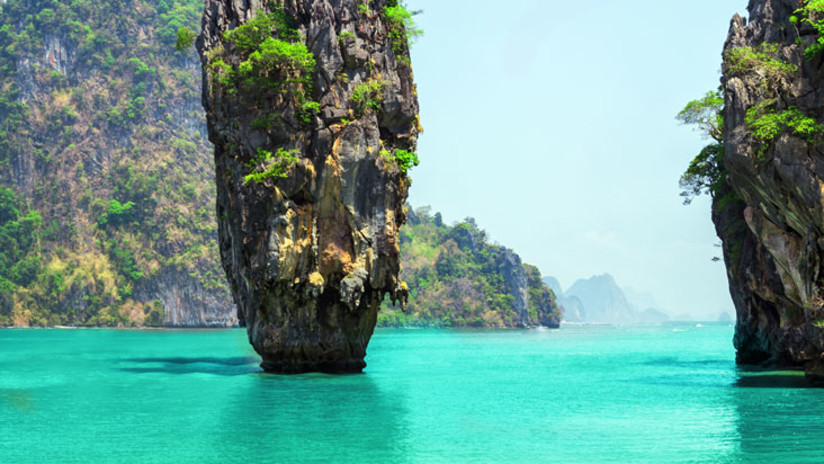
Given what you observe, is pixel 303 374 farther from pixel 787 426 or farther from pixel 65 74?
pixel 65 74

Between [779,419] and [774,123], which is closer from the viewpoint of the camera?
[779,419]

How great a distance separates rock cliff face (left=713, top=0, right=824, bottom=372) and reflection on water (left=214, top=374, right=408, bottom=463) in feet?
51.5

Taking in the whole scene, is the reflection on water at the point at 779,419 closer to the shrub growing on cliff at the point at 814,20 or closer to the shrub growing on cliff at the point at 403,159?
the shrub growing on cliff at the point at 814,20

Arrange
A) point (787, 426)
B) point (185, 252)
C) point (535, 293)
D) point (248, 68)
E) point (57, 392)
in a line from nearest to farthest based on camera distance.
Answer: point (787, 426), point (57, 392), point (248, 68), point (185, 252), point (535, 293)

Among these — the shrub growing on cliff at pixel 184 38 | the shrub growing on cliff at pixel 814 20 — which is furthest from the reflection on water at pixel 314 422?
the shrub growing on cliff at pixel 814 20

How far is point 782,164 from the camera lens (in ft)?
91.6

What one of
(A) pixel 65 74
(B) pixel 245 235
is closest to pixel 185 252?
(A) pixel 65 74

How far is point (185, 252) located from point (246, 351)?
69.9 m

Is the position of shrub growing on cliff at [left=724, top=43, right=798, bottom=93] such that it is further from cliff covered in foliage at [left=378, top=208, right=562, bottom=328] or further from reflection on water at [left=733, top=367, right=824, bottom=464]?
cliff covered in foliage at [left=378, top=208, right=562, bottom=328]

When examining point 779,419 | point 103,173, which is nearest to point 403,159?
point 779,419

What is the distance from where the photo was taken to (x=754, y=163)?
2928 cm

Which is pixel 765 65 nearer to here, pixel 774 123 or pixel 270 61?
pixel 774 123

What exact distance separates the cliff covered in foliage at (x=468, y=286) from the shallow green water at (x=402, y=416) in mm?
97411

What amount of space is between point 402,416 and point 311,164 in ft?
42.2
